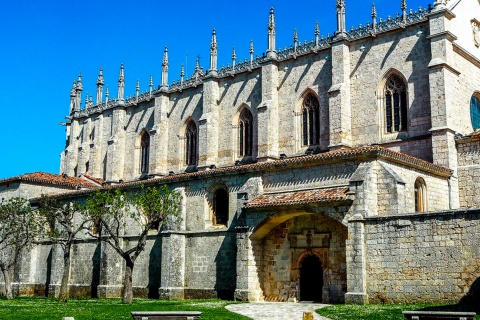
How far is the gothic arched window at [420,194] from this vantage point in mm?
24969

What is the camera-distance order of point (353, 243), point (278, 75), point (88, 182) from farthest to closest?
point (88, 182) → point (278, 75) → point (353, 243)

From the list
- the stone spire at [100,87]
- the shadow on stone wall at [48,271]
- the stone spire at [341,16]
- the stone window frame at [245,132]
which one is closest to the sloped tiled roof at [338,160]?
the stone window frame at [245,132]

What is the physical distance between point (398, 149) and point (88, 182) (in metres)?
23.9

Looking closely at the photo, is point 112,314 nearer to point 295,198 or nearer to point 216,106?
point 295,198

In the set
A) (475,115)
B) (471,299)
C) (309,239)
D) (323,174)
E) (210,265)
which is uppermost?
(475,115)

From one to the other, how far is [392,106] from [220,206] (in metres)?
10.5

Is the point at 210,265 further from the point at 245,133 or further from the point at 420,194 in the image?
the point at 245,133

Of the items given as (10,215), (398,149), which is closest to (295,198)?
(398,149)

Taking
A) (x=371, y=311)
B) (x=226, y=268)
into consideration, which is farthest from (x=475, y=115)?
(x=371, y=311)

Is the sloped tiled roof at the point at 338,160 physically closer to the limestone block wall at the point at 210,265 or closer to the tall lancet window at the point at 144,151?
the limestone block wall at the point at 210,265

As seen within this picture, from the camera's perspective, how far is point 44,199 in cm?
3316

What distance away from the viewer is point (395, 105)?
30.8 m

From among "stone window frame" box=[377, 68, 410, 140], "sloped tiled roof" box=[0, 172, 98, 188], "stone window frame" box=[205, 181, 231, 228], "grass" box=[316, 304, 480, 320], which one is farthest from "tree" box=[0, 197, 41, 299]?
"grass" box=[316, 304, 480, 320]

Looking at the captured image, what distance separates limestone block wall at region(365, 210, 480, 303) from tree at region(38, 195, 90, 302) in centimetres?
1404
